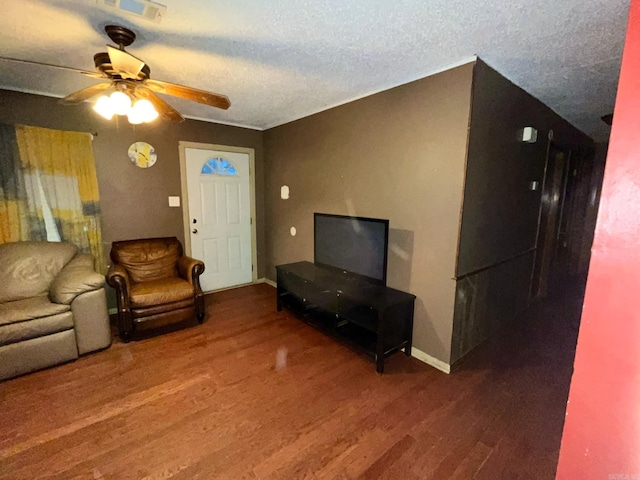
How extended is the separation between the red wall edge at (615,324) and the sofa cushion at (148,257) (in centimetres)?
361

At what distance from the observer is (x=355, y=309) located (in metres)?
2.62

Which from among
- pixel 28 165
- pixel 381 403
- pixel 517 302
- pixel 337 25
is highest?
pixel 337 25

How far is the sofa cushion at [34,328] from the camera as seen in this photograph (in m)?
2.15

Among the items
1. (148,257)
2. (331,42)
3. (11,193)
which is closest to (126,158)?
(11,193)

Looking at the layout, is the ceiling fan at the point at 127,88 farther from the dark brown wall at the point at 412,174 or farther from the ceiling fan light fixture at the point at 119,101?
the dark brown wall at the point at 412,174

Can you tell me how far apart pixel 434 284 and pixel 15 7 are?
123 inches

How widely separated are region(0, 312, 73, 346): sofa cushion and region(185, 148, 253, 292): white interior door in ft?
5.58

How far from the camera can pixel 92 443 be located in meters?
1.67

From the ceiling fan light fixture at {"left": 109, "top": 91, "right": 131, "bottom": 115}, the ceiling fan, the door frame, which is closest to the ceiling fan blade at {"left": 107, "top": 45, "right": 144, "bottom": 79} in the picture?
the ceiling fan

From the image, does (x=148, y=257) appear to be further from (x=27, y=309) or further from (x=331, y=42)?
(x=331, y=42)

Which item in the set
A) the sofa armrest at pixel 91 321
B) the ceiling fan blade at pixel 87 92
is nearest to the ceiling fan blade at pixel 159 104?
the ceiling fan blade at pixel 87 92

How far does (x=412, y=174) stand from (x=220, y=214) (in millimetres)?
2764

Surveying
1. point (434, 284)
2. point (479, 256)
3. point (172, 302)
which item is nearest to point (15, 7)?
point (172, 302)

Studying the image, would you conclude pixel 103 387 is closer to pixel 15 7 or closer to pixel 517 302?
pixel 15 7
